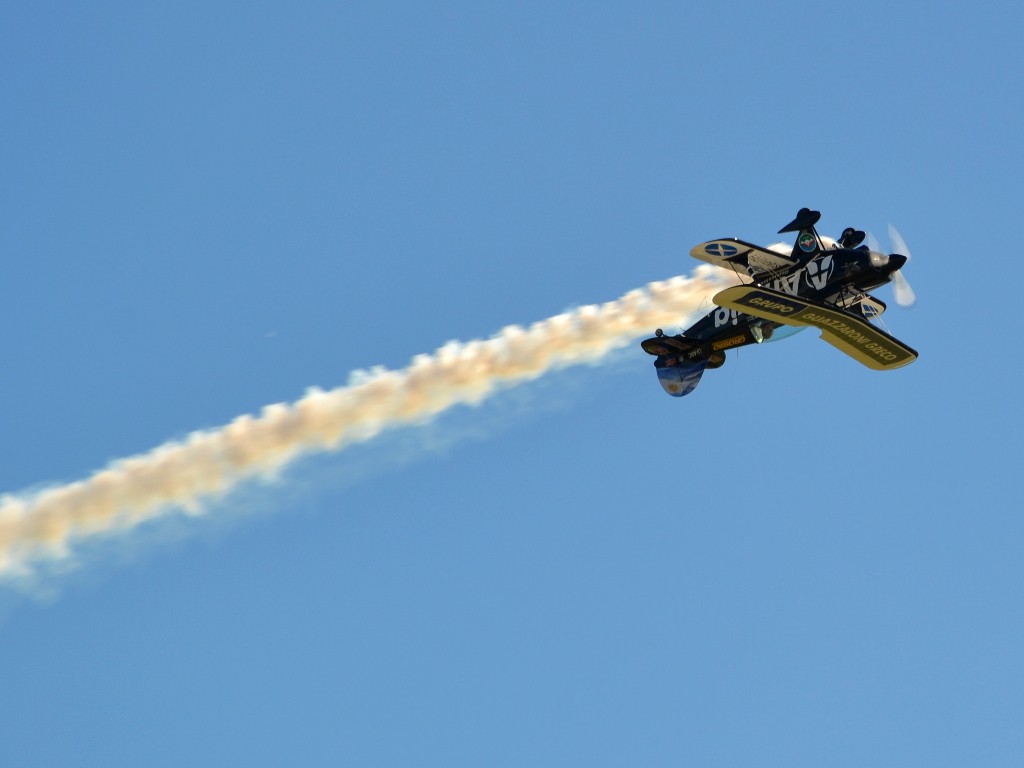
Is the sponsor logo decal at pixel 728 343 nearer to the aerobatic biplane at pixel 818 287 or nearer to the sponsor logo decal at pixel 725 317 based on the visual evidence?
the sponsor logo decal at pixel 725 317

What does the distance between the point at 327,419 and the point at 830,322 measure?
47.2ft

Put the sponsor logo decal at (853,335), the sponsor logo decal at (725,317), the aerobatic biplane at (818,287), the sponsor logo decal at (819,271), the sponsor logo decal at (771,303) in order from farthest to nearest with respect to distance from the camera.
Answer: the sponsor logo decal at (725,317), the sponsor logo decal at (819,271), the sponsor logo decal at (853,335), the aerobatic biplane at (818,287), the sponsor logo decal at (771,303)

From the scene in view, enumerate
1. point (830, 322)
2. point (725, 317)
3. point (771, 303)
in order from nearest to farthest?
point (771, 303)
point (830, 322)
point (725, 317)

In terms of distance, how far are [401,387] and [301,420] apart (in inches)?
116

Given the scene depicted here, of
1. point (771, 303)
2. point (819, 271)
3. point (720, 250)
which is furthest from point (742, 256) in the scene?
point (771, 303)

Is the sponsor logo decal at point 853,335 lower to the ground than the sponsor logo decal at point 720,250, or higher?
lower

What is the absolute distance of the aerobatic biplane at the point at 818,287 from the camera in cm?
5500

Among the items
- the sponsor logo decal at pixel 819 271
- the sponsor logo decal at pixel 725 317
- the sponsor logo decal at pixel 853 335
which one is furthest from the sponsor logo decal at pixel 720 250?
the sponsor logo decal at pixel 725 317

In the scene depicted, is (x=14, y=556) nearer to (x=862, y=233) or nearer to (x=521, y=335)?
(x=521, y=335)

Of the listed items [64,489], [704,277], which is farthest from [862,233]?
[64,489]

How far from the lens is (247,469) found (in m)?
59.6

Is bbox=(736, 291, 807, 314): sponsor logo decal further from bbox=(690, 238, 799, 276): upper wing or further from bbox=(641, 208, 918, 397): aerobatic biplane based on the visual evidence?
bbox=(690, 238, 799, 276): upper wing

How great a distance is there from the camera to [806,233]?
56469 millimetres

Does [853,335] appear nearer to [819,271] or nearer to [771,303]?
[819,271]
